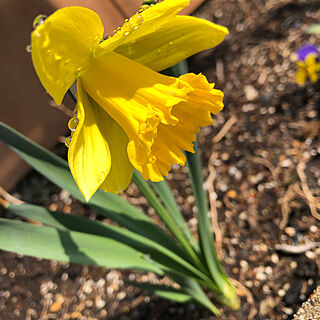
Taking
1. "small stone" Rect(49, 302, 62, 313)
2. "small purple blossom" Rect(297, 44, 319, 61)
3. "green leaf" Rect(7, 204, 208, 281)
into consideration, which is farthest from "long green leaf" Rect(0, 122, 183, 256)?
"small purple blossom" Rect(297, 44, 319, 61)

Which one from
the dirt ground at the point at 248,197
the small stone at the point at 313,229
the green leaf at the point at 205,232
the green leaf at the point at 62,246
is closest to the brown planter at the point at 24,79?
the dirt ground at the point at 248,197

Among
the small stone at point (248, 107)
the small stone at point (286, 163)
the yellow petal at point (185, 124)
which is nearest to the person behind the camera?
the yellow petal at point (185, 124)

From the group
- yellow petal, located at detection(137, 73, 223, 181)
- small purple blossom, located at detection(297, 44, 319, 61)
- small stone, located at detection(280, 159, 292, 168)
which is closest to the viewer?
yellow petal, located at detection(137, 73, 223, 181)

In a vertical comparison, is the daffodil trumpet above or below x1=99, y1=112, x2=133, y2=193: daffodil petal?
below

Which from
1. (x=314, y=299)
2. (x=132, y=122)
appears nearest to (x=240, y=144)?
(x=314, y=299)

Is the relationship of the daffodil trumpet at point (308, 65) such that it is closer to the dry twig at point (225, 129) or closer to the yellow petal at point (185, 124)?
the dry twig at point (225, 129)

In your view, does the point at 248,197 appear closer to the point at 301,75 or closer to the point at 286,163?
the point at 286,163

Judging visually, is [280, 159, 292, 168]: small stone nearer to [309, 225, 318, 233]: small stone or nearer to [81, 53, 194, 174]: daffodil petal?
[309, 225, 318, 233]: small stone

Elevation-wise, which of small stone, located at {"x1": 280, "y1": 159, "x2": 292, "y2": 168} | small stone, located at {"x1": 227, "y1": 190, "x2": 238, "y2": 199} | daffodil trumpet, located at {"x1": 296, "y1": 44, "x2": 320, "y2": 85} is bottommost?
small stone, located at {"x1": 280, "y1": 159, "x2": 292, "y2": 168}
